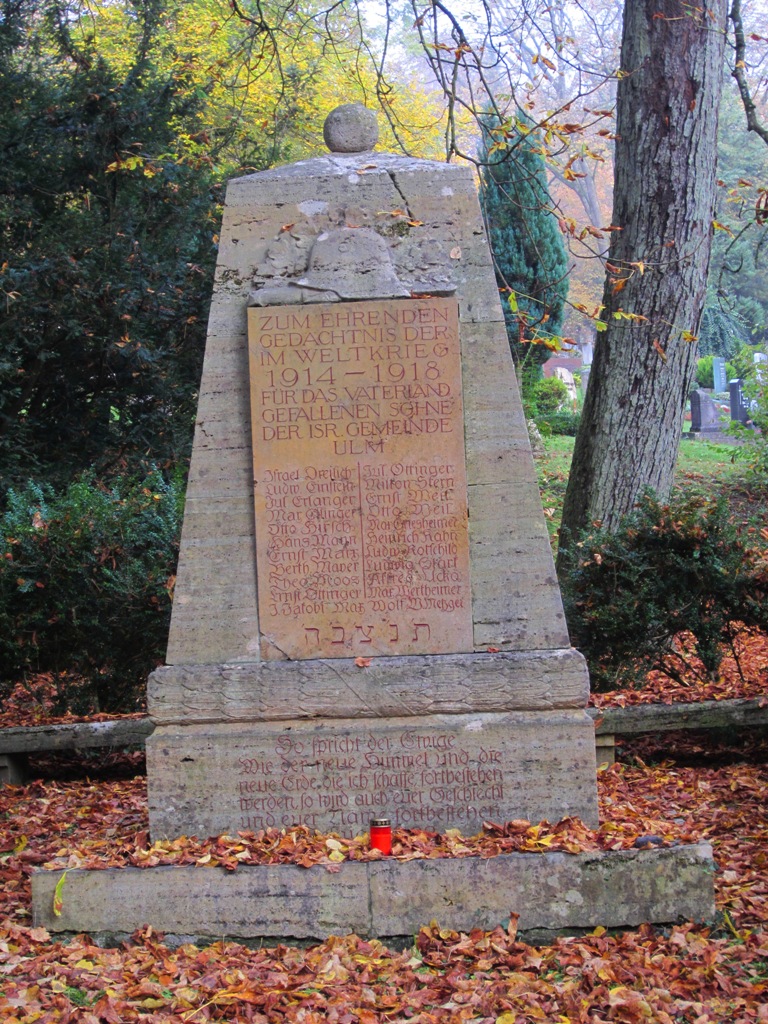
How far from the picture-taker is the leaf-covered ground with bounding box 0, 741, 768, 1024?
12.4 feet

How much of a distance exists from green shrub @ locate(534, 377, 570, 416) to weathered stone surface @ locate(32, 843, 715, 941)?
17837 millimetres

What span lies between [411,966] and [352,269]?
2.91 meters

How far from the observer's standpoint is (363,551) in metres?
4.93

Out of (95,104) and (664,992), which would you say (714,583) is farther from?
(95,104)

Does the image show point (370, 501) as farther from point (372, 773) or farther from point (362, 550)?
point (372, 773)

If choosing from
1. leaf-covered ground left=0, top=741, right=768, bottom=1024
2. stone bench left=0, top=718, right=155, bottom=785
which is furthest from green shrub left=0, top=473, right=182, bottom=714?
leaf-covered ground left=0, top=741, right=768, bottom=1024

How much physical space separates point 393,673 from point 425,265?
181 cm

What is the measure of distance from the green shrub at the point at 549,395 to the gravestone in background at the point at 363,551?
17.1m

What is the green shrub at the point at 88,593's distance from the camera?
7.18 meters

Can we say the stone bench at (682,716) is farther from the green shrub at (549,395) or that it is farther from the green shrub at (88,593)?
the green shrub at (549,395)

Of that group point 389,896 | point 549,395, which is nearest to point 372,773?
point 389,896

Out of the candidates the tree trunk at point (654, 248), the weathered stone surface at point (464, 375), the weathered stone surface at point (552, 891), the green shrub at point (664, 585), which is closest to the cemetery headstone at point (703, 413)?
the tree trunk at point (654, 248)

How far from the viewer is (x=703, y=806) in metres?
5.90

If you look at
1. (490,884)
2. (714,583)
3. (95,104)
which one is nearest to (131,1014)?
(490,884)
